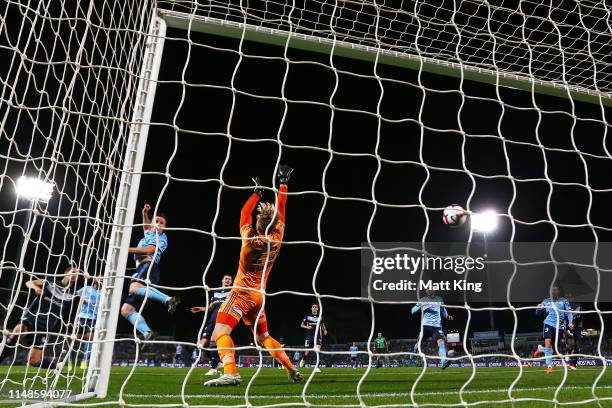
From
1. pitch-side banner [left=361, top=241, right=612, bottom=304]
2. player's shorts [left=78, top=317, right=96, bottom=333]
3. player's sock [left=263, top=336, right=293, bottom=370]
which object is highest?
pitch-side banner [left=361, top=241, right=612, bottom=304]

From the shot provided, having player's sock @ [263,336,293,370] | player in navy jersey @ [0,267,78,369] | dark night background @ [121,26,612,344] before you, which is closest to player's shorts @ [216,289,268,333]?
player's sock @ [263,336,293,370]

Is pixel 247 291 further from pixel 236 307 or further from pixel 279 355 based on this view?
pixel 279 355

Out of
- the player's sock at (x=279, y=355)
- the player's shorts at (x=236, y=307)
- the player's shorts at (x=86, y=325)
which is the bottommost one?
the player's sock at (x=279, y=355)

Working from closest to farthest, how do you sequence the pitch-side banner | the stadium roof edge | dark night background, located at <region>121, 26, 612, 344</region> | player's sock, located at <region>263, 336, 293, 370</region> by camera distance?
the stadium roof edge, player's sock, located at <region>263, 336, 293, 370</region>, dark night background, located at <region>121, 26, 612, 344</region>, the pitch-side banner

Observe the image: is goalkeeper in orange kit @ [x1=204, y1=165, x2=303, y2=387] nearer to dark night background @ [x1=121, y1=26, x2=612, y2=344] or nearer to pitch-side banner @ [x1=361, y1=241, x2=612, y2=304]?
dark night background @ [x1=121, y1=26, x2=612, y2=344]

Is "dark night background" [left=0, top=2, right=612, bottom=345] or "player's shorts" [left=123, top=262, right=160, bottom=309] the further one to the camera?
"dark night background" [left=0, top=2, right=612, bottom=345]

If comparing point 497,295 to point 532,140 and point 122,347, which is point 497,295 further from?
point 122,347

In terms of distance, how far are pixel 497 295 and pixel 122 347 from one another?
32.8 feet

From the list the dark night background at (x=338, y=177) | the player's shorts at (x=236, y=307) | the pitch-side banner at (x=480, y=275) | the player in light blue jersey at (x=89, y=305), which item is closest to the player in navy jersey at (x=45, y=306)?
the player in light blue jersey at (x=89, y=305)

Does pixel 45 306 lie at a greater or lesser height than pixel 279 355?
greater

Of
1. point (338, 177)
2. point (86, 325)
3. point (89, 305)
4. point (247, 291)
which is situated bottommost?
point (86, 325)

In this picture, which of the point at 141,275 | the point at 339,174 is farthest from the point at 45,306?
the point at 339,174

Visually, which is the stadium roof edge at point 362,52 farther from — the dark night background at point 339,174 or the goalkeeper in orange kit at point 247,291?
the dark night background at point 339,174

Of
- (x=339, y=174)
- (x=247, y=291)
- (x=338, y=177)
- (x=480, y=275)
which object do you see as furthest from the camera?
(x=338, y=177)
